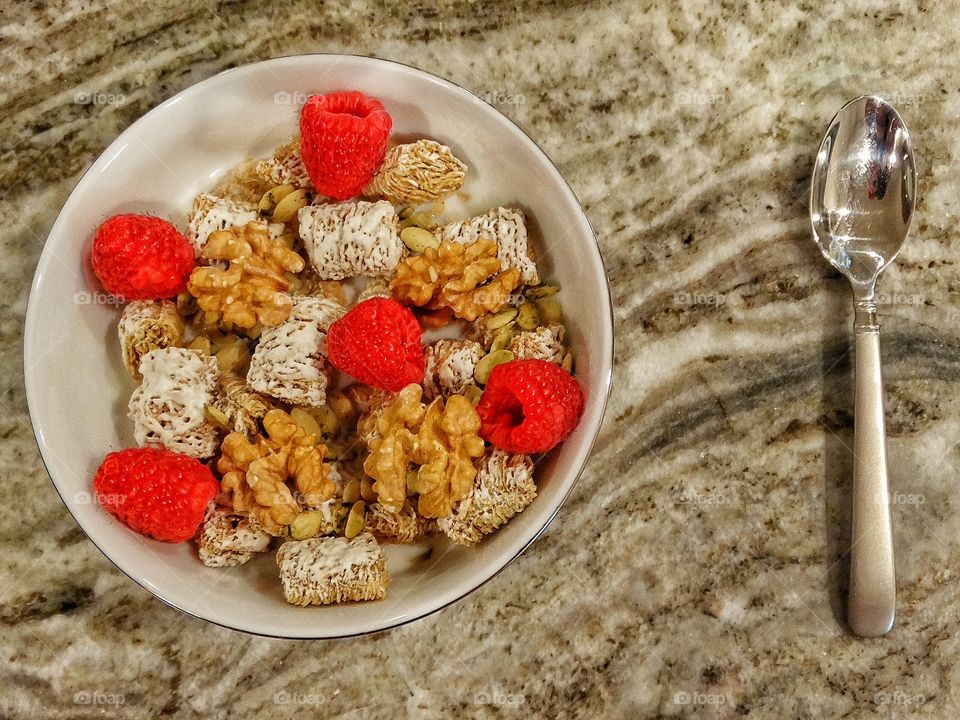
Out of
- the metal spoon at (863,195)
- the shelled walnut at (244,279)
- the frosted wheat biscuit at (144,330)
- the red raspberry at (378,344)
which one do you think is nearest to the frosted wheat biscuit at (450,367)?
the red raspberry at (378,344)

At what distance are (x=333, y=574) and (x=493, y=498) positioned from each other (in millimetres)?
161

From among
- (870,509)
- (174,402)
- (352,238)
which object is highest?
(352,238)

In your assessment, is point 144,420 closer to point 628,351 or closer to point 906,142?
point 628,351

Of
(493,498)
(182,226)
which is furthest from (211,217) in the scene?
(493,498)

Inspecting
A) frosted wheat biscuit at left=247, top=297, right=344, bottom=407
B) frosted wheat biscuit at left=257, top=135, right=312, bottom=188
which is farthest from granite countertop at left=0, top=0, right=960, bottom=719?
frosted wheat biscuit at left=247, top=297, right=344, bottom=407

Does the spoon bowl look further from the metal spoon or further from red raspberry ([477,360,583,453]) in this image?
red raspberry ([477,360,583,453])

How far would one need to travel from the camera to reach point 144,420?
0.70 meters

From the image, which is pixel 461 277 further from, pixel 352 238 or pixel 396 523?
pixel 396 523

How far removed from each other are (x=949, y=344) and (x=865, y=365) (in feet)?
0.43

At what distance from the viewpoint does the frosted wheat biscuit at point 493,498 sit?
699 mm

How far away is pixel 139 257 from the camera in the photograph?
0.70m

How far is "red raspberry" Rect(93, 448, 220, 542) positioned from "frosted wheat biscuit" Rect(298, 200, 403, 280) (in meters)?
0.24

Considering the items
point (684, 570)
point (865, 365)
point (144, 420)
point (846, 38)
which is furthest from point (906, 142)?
point (144, 420)

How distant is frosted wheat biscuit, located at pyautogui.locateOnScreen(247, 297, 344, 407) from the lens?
2.34 ft
